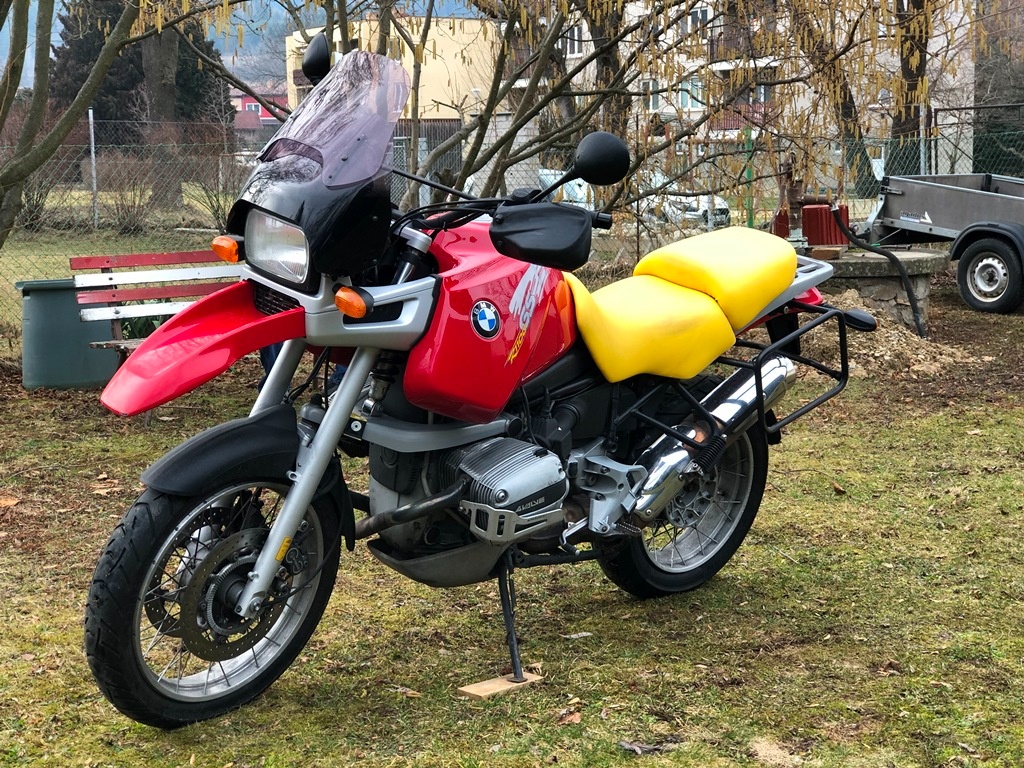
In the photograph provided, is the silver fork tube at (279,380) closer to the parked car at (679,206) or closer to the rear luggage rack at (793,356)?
the rear luggage rack at (793,356)

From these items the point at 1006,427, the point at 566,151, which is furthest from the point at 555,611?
the point at 566,151

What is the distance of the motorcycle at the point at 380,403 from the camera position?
9.62 feet

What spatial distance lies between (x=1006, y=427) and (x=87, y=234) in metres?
10.3

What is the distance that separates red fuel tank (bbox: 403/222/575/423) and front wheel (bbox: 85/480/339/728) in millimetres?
488

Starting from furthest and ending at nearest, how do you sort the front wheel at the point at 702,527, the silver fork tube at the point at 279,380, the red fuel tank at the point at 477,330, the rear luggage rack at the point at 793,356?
the front wheel at the point at 702,527 < the rear luggage rack at the point at 793,356 < the silver fork tube at the point at 279,380 < the red fuel tank at the point at 477,330

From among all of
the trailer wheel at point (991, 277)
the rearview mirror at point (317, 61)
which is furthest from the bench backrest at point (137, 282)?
the trailer wheel at point (991, 277)

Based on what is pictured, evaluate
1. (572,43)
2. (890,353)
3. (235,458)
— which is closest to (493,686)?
(235,458)

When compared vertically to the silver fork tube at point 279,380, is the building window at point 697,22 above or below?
above

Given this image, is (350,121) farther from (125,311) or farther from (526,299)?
(125,311)

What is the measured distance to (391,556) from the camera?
3371 mm

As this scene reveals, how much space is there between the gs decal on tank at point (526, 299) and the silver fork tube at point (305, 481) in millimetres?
399

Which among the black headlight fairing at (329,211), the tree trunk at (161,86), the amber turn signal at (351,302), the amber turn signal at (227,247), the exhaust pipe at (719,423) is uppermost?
the tree trunk at (161,86)

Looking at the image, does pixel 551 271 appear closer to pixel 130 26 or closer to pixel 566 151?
pixel 130 26

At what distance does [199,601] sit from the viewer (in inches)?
120
